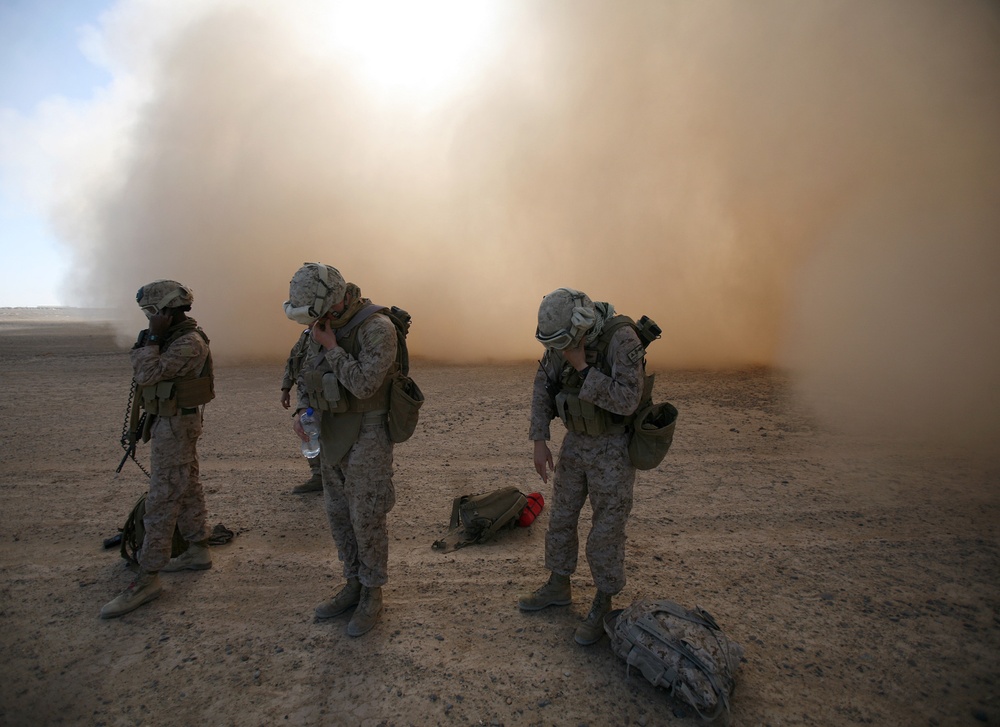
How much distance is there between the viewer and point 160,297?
3.55 metres

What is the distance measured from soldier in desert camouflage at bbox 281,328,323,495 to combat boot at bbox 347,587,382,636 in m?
1.19

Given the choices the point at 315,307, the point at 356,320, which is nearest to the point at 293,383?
the point at 356,320

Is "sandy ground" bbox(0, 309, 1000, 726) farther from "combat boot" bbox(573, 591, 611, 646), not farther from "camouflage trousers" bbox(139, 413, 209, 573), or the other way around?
"camouflage trousers" bbox(139, 413, 209, 573)

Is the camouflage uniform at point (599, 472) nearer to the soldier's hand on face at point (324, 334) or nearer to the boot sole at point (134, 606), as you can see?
the soldier's hand on face at point (324, 334)

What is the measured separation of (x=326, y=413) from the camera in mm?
3182

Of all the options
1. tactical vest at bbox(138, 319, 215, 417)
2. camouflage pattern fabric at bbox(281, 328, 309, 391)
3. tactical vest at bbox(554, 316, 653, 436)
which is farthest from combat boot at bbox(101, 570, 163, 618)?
tactical vest at bbox(554, 316, 653, 436)

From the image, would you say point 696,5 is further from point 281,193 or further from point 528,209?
point 281,193

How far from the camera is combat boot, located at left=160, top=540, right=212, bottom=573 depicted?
3912mm

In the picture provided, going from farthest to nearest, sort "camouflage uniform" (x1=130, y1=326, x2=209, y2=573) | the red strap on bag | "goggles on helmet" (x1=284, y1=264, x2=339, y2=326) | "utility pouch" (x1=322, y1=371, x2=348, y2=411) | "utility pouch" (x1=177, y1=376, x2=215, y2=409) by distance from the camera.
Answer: the red strap on bag → "utility pouch" (x1=177, y1=376, x2=215, y2=409) → "camouflage uniform" (x1=130, y1=326, x2=209, y2=573) → "utility pouch" (x1=322, y1=371, x2=348, y2=411) → "goggles on helmet" (x1=284, y1=264, x2=339, y2=326)

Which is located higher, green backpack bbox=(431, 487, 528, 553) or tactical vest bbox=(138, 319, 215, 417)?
tactical vest bbox=(138, 319, 215, 417)

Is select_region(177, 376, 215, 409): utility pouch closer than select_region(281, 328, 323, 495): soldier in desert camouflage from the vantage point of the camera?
Yes

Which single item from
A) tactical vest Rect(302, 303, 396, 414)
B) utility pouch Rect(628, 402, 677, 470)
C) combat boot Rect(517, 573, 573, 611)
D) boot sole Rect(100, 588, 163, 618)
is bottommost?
boot sole Rect(100, 588, 163, 618)

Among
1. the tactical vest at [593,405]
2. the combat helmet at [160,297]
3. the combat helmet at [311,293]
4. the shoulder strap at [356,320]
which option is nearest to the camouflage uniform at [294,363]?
the combat helmet at [160,297]

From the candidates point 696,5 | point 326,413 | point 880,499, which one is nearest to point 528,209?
point 696,5
